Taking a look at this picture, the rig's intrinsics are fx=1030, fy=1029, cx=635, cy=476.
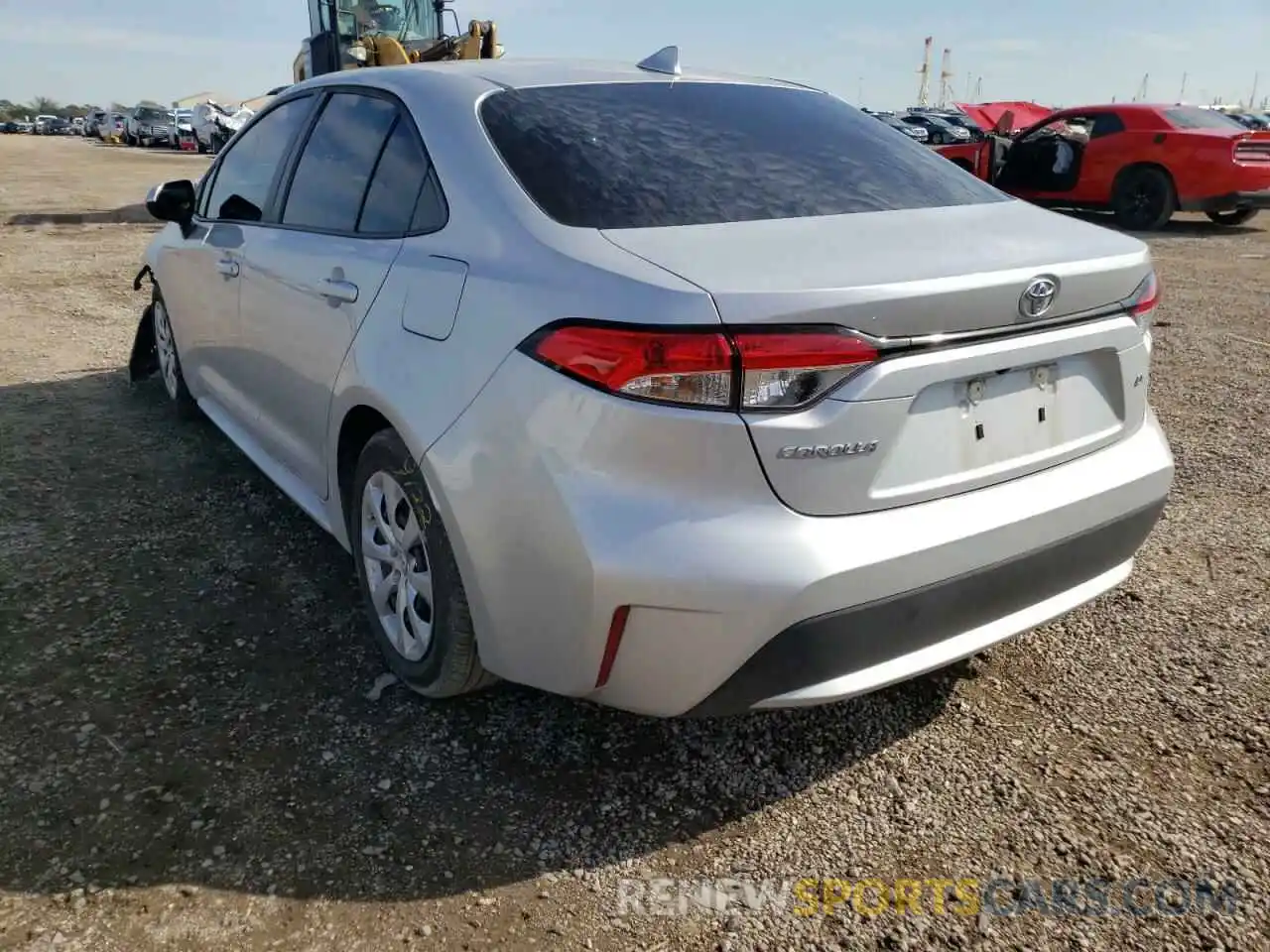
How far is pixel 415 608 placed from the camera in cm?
263

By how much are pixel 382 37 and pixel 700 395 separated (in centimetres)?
1188

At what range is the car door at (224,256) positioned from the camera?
3.61 metres

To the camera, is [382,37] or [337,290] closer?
[337,290]

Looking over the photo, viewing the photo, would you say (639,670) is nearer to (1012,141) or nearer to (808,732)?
(808,732)

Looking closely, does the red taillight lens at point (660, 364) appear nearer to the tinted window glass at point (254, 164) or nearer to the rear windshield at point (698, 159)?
the rear windshield at point (698, 159)

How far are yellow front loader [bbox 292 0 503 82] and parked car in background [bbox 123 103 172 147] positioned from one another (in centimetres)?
3619

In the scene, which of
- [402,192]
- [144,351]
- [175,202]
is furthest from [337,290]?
[144,351]

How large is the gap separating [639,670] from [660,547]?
29 cm

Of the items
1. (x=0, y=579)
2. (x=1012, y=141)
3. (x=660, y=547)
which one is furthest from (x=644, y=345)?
(x=1012, y=141)

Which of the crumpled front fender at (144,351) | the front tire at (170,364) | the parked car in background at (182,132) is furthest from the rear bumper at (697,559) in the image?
the parked car in background at (182,132)

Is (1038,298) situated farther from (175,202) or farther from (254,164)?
(175,202)

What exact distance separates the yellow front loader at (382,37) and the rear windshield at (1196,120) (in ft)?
26.3

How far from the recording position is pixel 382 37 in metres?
12.2

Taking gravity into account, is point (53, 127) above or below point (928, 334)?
above
